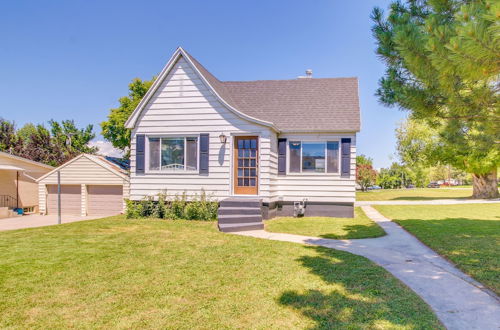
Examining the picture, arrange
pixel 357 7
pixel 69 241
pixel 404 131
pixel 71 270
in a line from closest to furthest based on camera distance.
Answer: pixel 71 270 < pixel 69 241 < pixel 357 7 < pixel 404 131

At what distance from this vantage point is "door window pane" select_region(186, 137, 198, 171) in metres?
11.3

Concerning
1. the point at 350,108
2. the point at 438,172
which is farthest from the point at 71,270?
the point at 438,172

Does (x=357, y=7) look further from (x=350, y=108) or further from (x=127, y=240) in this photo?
(x=127, y=240)

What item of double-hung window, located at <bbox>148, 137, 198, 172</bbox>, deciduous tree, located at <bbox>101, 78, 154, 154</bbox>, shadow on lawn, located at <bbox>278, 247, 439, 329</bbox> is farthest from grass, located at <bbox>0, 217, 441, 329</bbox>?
deciduous tree, located at <bbox>101, 78, 154, 154</bbox>

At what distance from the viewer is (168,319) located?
3238mm

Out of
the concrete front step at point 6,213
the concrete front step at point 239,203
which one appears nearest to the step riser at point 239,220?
the concrete front step at point 239,203

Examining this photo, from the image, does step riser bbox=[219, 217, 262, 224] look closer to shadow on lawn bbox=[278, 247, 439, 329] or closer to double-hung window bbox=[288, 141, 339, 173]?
double-hung window bbox=[288, 141, 339, 173]

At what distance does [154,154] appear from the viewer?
11664 mm

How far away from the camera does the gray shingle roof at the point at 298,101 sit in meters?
11.7

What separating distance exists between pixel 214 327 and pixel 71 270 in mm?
3330

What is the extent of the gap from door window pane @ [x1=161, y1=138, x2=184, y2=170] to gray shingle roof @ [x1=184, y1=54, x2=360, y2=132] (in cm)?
264

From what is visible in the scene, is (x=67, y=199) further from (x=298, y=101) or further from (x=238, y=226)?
(x=298, y=101)

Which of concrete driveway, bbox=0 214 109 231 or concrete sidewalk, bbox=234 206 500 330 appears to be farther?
concrete driveway, bbox=0 214 109 231

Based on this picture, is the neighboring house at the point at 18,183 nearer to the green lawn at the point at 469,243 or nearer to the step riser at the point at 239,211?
the step riser at the point at 239,211
